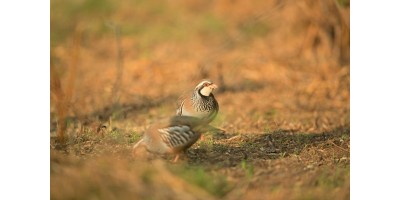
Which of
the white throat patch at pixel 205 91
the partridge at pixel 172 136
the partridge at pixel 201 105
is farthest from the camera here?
the white throat patch at pixel 205 91

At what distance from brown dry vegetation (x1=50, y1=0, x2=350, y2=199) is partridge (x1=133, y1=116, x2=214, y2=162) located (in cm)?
13

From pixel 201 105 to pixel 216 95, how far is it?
2.66 metres

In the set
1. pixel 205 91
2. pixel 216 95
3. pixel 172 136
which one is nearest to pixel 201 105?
pixel 205 91

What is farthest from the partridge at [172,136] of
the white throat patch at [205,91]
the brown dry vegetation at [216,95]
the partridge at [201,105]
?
the white throat patch at [205,91]

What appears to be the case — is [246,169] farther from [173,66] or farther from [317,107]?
[173,66]

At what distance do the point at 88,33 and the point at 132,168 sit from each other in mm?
7589

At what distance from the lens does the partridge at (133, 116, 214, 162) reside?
5535 mm

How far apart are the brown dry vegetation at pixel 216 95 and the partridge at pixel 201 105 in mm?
276

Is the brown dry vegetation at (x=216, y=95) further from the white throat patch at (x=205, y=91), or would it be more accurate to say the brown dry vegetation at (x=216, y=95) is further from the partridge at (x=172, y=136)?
the white throat patch at (x=205, y=91)

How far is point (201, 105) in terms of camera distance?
21.6 feet

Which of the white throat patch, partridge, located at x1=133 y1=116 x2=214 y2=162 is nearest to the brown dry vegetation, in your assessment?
partridge, located at x1=133 y1=116 x2=214 y2=162

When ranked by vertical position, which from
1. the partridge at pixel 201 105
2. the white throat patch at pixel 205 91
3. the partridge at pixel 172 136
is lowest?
the partridge at pixel 172 136

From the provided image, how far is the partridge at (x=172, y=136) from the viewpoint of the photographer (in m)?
5.54
